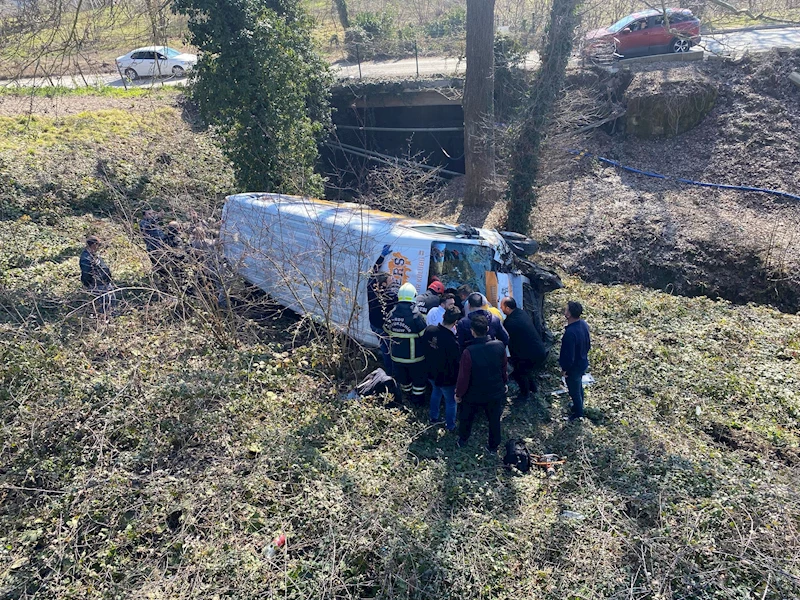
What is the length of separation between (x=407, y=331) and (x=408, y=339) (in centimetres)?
9

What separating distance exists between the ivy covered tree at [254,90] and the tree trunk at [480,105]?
13.1 feet

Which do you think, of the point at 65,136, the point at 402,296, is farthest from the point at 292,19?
the point at 402,296

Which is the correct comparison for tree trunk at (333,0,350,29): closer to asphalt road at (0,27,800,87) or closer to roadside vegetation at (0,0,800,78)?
roadside vegetation at (0,0,800,78)

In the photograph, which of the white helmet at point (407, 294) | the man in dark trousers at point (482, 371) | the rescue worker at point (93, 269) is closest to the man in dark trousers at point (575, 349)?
the man in dark trousers at point (482, 371)

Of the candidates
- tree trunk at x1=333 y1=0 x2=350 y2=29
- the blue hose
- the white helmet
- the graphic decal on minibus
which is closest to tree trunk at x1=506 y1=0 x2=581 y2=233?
the blue hose

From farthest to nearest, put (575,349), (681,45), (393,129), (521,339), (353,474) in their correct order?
(393,129) < (681,45) < (521,339) < (575,349) < (353,474)

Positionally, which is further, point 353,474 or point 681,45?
point 681,45

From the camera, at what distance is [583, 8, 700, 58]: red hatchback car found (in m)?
15.1

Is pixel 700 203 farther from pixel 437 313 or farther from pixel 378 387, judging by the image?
pixel 378 387

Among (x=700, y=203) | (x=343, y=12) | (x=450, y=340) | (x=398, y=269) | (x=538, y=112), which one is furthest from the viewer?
(x=343, y=12)

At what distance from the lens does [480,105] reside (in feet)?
42.0

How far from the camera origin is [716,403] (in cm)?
595

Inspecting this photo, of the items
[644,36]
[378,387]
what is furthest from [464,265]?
[644,36]

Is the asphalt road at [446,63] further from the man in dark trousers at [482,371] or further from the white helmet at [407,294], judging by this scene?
the man in dark trousers at [482,371]
